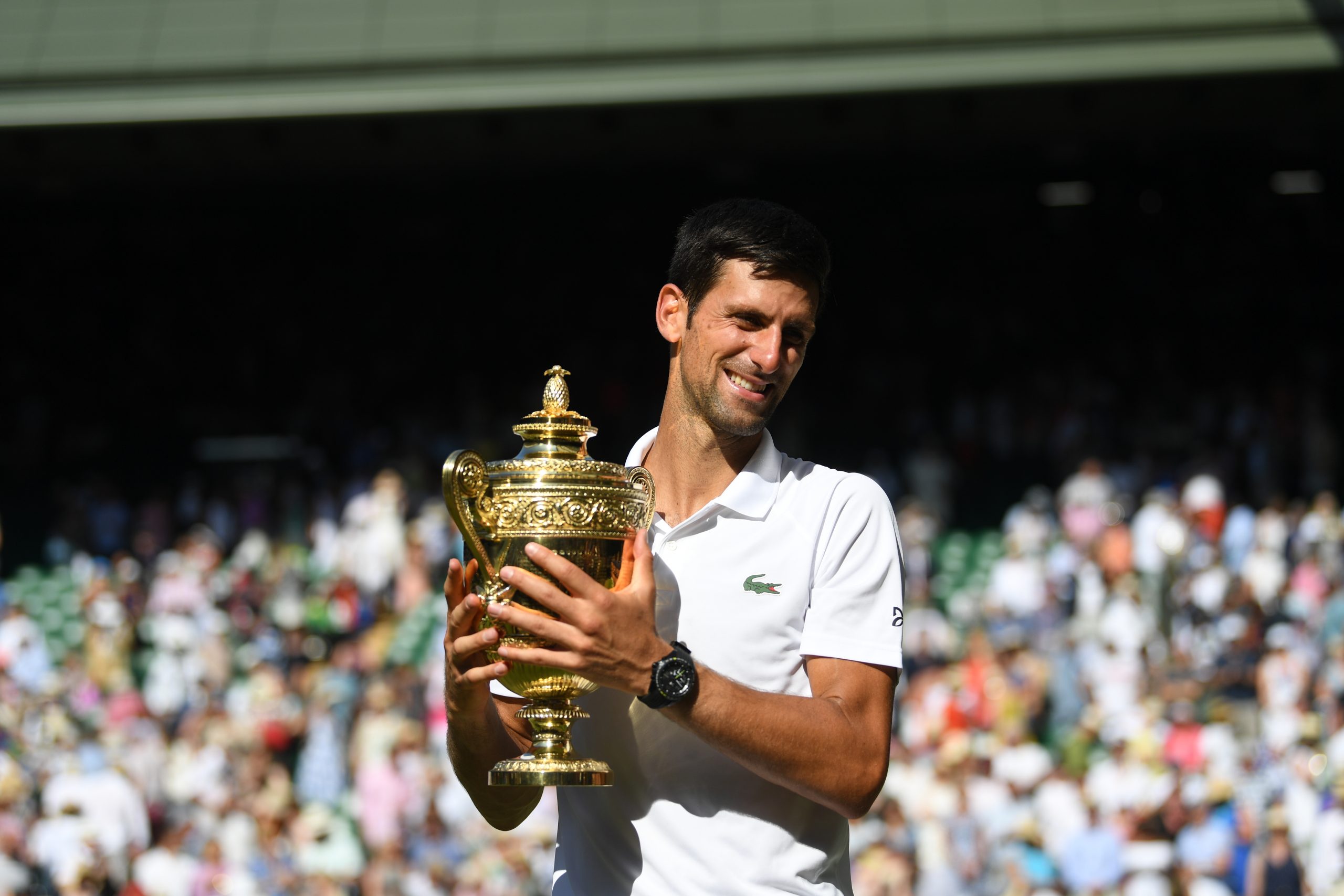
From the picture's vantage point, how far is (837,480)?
2.50 m

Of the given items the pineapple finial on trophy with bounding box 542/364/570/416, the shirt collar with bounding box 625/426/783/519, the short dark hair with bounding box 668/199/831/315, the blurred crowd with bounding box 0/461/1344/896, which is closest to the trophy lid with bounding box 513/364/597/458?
the pineapple finial on trophy with bounding box 542/364/570/416

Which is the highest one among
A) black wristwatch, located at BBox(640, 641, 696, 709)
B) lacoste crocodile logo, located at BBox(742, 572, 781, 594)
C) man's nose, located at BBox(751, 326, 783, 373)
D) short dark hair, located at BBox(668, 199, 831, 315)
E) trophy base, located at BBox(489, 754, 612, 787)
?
short dark hair, located at BBox(668, 199, 831, 315)

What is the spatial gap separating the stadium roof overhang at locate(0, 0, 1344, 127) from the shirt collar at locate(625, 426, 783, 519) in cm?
1294

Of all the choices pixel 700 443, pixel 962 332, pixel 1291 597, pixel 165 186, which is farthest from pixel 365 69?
pixel 700 443

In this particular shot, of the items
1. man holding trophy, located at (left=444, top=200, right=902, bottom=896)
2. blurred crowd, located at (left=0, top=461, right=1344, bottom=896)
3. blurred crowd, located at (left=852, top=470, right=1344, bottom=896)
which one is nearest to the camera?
man holding trophy, located at (left=444, top=200, right=902, bottom=896)

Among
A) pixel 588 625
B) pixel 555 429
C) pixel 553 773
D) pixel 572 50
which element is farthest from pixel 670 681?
pixel 572 50

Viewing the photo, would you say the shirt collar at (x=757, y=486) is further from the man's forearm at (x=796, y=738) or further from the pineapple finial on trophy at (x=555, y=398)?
the man's forearm at (x=796, y=738)

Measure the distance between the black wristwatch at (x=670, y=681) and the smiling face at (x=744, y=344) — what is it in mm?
465

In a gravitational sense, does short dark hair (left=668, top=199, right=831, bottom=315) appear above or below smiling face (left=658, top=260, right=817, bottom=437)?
above

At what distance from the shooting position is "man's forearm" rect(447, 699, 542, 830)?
7.89ft

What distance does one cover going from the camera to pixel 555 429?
7.75ft

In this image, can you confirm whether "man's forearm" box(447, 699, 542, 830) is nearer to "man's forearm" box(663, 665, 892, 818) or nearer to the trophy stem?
the trophy stem

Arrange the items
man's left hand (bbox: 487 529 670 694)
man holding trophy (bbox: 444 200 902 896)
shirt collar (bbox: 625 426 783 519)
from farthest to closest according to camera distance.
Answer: shirt collar (bbox: 625 426 783 519) → man holding trophy (bbox: 444 200 902 896) → man's left hand (bbox: 487 529 670 694)

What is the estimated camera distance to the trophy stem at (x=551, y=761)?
223 centimetres
